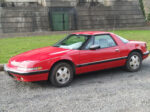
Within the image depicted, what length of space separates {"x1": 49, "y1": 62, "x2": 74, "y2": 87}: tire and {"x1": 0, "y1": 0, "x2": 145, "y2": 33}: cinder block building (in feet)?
49.7

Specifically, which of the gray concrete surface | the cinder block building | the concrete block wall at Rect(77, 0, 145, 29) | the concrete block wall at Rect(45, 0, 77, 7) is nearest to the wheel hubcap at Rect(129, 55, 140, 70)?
the gray concrete surface

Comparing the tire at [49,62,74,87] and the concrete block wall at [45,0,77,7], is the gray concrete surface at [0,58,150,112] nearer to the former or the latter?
the tire at [49,62,74,87]

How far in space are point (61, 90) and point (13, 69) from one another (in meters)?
1.22

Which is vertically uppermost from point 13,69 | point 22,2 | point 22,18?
point 22,2

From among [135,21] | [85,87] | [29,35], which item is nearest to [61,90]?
[85,87]

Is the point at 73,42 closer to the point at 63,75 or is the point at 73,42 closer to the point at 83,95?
the point at 63,75

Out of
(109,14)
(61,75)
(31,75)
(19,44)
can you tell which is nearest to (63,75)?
(61,75)

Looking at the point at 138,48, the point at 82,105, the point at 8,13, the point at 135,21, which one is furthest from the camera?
the point at 135,21

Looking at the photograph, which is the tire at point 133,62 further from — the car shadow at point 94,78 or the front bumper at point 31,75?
the front bumper at point 31,75

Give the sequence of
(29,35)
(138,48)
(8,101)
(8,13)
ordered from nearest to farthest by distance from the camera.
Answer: (8,101) → (138,48) → (29,35) → (8,13)

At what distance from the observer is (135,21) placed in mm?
23344

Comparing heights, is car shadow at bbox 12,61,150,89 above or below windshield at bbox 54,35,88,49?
below

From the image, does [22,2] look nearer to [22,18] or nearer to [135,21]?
[22,18]

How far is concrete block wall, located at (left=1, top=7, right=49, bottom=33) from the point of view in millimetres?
17953
